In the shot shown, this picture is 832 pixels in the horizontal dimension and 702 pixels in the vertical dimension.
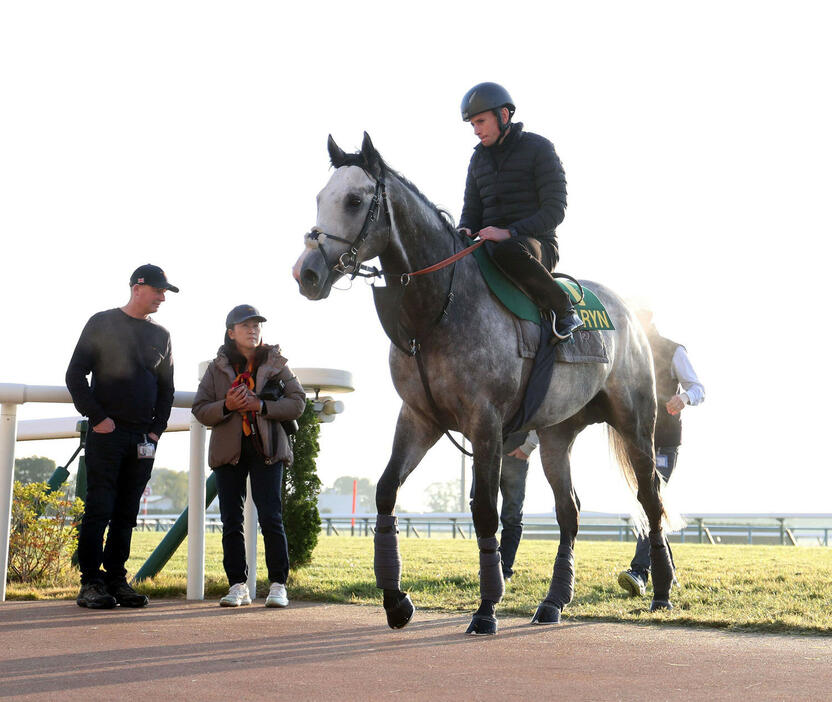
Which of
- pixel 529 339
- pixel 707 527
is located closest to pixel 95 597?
pixel 529 339

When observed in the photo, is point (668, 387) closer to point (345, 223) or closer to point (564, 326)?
point (564, 326)

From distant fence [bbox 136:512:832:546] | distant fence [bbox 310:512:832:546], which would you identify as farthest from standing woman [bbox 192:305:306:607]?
distant fence [bbox 310:512:832:546]

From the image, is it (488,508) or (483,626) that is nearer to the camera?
(483,626)

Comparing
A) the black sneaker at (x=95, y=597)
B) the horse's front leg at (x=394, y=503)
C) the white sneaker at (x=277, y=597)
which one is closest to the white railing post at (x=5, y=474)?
the black sneaker at (x=95, y=597)

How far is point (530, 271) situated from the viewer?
226 inches

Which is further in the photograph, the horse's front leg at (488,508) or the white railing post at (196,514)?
the white railing post at (196,514)

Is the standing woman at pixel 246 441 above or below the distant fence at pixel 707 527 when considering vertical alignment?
above

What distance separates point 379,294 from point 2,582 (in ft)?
10.4

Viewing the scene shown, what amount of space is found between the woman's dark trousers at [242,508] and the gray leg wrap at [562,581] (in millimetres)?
1731

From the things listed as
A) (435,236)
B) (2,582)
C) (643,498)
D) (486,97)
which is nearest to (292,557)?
(2,582)

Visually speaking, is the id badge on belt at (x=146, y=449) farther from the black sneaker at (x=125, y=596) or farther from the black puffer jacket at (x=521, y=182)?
the black puffer jacket at (x=521, y=182)

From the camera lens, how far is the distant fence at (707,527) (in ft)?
76.4

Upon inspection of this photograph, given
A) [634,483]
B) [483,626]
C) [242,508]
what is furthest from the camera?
[634,483]

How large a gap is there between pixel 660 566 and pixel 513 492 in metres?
2.04
